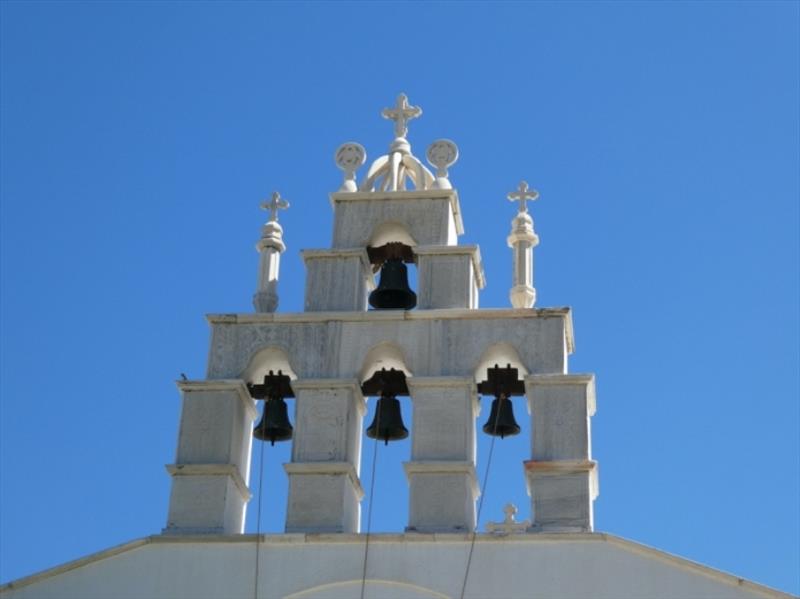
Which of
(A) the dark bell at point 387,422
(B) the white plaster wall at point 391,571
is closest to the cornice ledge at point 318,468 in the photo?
(B) the white plaster wall at point 391,571

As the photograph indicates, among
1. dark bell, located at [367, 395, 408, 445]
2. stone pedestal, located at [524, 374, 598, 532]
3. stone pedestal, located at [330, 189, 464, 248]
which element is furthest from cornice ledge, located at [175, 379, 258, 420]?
stone pedestal, located at [524, 374, 598, 532]

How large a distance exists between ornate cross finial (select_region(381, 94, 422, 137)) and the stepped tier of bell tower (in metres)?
0.67

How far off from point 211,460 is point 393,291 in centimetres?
263

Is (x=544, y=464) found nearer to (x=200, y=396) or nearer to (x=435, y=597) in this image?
(x=435, y=597)

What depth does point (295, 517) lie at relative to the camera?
1948 centimetres

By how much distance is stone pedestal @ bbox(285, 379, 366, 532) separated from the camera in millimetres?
19500

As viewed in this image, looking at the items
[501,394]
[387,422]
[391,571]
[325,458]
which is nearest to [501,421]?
[501,394]

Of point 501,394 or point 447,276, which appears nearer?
point 501,394

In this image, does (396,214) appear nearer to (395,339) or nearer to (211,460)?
(395,339)

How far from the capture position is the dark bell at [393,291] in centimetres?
2139

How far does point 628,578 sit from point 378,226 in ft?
15.1

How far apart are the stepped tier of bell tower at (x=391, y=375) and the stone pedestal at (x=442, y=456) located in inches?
0.5

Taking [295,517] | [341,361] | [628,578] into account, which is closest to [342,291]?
[341,361]

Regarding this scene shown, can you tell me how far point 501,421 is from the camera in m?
20.7
